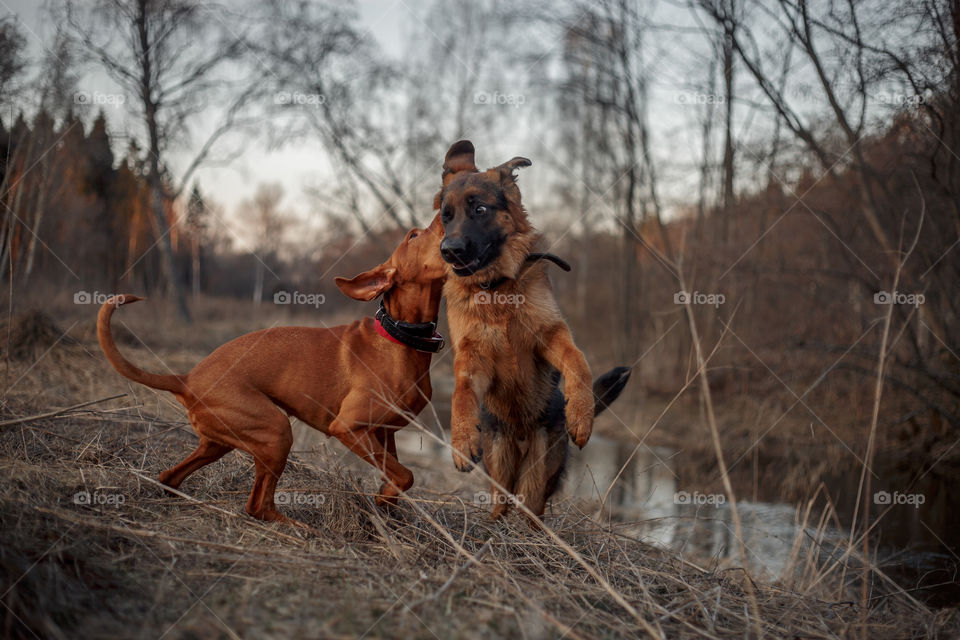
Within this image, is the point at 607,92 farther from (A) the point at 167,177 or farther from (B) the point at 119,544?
(B) the point at 119,544

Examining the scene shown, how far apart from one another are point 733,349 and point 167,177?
39.0ft

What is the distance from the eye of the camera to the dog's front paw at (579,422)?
11.4 ft

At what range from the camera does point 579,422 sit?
351 cm

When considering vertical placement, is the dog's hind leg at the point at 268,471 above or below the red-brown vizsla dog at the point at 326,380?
below

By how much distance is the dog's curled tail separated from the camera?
3.12 metres

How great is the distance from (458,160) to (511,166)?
458 millimetres

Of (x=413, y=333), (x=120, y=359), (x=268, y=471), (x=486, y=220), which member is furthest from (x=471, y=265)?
(x=120, y=359)

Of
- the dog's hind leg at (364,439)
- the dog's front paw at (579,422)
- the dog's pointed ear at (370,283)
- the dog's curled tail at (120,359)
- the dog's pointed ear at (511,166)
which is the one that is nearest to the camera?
the dog's curled tail at (120,359)

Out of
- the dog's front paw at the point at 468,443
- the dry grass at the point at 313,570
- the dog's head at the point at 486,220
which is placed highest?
the dog's head at the point at 486,220

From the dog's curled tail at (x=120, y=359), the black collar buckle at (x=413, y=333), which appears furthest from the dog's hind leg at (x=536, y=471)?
the dog's curled tail at (x=120, y=359)

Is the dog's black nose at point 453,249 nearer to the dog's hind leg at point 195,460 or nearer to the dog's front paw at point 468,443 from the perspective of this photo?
the dog's front paw at point 468,443

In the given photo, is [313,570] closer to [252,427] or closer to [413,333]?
[252,427]

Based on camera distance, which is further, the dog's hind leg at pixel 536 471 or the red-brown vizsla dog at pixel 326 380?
the dog's hind leg at pixel 536 471

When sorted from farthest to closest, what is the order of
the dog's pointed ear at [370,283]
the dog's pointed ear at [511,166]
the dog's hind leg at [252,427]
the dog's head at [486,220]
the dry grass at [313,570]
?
the dog's pointed ear at [511,166]
the dog's pointed ear at [370,283]
the dog's head at [486,220]
the dog's hind leg at [252,427]
the dry grass at [313,570]
